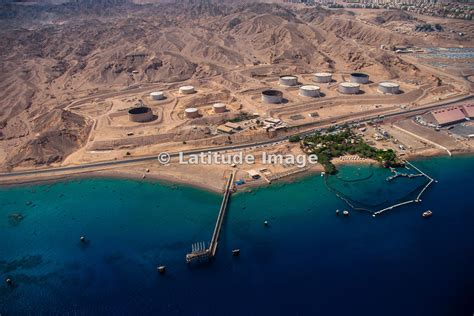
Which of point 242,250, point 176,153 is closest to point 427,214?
point 242,250

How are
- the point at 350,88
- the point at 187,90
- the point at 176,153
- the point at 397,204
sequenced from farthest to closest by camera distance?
→ 1. the point at 187,90
2. the point at 350,88
3. the point at 176,153
4. the point at 397,204

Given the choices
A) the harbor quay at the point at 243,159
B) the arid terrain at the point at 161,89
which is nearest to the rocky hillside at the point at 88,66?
the arid terrain at the point at 161,89

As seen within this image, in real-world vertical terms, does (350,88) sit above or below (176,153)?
above

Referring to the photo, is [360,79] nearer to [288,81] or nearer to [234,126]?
[288,81]

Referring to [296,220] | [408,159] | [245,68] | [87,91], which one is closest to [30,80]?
[87,91]

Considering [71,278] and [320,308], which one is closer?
[320,308]

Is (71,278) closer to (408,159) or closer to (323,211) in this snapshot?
(323,211)

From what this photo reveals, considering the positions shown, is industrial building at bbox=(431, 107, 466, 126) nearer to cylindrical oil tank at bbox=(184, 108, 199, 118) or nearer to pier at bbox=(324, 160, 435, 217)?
pier at bbox=(324, 160, 435, 217)
